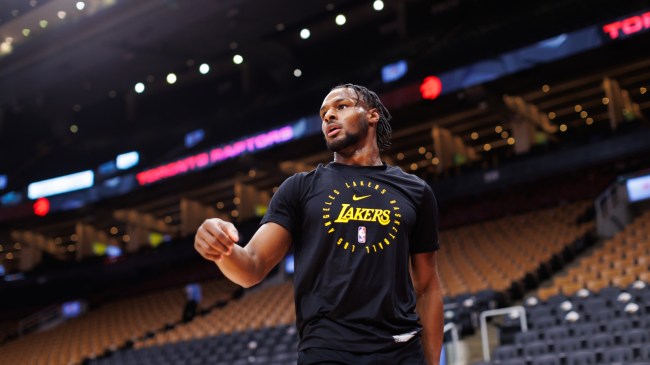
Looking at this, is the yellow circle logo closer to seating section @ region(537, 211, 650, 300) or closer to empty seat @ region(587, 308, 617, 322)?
empty seat @ region(587, 308, 617, 322)

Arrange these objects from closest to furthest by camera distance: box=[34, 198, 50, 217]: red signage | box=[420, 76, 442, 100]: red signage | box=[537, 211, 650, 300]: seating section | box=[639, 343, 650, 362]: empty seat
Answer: box=[639, 343, 650, 362]: empty seat < box=[537, 211, 650, 300]: seating section < box=[420, 76, 442, 100]: red signage < box=[34, 198, 50, 217]: red signage

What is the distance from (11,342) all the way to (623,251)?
1813 centimetres

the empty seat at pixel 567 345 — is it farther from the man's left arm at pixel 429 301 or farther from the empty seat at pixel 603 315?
the man's left arm at pixel 429 301

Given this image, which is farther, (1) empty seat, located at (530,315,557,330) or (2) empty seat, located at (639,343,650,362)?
(1) empty seat, located at (530,315,557,330)

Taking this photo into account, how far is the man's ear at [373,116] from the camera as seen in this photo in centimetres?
258

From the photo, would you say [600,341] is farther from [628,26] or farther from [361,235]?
[628,26]

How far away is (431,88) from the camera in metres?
20.2

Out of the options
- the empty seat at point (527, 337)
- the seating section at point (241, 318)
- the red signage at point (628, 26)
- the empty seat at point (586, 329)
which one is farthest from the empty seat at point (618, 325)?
the red signage at point (628, 26)

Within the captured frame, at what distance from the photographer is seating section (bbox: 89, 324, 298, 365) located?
12.7 metres

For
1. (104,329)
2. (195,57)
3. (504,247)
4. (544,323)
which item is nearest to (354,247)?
(544,323)

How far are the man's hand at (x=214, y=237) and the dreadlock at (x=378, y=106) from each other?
77cm

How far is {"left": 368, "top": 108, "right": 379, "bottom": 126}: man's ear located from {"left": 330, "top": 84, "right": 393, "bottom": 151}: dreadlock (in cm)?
2

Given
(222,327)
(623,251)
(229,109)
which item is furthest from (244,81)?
(623,251)

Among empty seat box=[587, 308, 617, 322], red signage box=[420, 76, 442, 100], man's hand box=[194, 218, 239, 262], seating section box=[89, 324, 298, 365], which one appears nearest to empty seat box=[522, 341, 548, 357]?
empty seat box=[587, 308, 617, 322]
